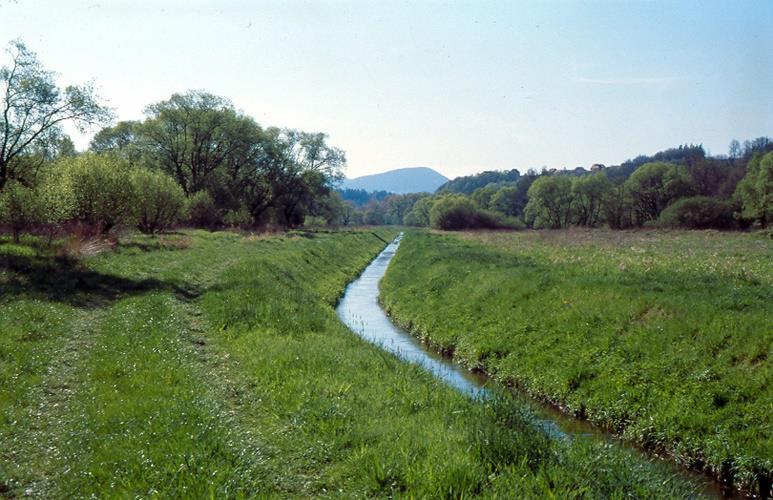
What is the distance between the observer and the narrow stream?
1041cm

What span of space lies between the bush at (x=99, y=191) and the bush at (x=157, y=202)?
9.61 m

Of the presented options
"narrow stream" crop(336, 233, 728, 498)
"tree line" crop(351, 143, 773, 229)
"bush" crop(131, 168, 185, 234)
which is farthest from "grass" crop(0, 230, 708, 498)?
"tree line" crop(351, 143, 773, 229)

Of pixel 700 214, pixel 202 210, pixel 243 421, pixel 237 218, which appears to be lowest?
pixel 243 421

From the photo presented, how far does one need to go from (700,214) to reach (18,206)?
8804cm

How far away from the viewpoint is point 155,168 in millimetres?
68812

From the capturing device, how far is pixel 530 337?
17.4m

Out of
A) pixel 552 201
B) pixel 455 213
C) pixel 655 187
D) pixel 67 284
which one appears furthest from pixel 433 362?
pixel 455 213

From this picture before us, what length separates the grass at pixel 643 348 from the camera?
1048cm

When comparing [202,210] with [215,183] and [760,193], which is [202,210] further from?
[760,193]

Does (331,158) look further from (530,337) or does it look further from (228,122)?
(530,337)

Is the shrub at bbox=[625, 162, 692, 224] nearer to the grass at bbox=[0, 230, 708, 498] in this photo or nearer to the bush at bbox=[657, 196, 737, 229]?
the bush at bbox=[657, 196, 737, 229]

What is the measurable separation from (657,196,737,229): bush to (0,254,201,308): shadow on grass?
82589mm

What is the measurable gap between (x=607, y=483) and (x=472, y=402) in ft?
10.9

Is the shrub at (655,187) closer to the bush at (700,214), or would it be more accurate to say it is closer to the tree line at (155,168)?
the bush at (700,214)
